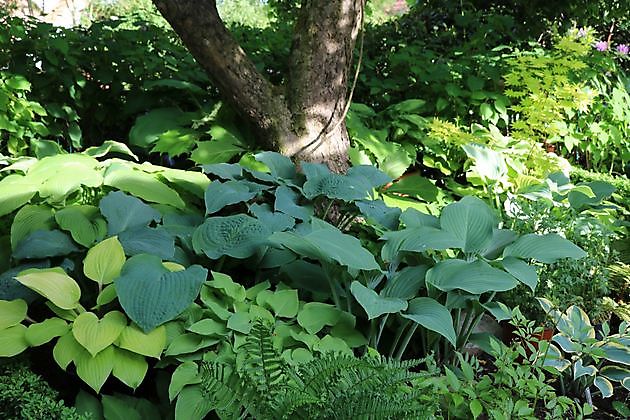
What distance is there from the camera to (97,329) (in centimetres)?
166

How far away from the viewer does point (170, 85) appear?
325 centimetres

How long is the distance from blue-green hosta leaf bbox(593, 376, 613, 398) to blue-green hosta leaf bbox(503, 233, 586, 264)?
0.37 m

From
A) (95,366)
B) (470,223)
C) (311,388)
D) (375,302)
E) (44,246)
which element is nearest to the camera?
(311,388)

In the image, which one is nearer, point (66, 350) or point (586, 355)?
point (66, 350)

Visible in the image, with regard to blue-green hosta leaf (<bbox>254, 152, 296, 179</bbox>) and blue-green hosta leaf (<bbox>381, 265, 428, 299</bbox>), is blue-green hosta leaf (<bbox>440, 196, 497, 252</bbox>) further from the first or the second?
blue-green hosta leaf (<bbox>254, 152, 296, 179</bbox>)

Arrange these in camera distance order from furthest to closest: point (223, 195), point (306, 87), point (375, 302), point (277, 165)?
point (306, 87) < point (277, 165) < point (223, 195) < point (375, 302)

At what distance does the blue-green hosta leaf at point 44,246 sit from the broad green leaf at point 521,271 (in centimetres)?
136

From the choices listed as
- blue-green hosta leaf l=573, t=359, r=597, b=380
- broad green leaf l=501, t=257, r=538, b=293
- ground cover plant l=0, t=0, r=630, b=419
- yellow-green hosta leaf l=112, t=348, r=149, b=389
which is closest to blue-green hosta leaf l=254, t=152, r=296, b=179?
ground cover plant l=0, t=0, r=630, b=419

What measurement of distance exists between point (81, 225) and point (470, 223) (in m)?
1.30

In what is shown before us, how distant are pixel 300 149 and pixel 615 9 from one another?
3781 millimetres

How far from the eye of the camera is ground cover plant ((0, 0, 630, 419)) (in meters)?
1.63

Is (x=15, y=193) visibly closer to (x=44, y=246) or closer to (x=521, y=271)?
(x=44, y=246)

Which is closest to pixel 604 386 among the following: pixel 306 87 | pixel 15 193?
pixel 306 87

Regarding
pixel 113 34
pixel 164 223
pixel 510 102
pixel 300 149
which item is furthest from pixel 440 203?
pixel 113 34
